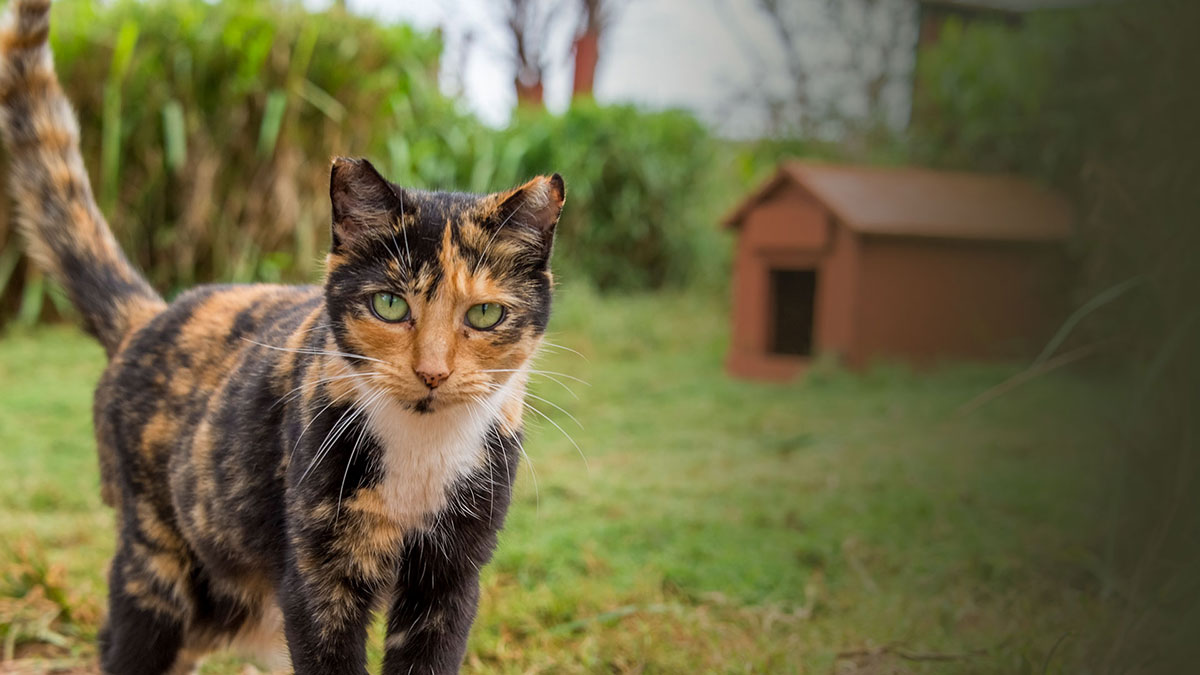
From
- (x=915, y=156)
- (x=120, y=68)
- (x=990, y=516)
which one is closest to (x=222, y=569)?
(x=990, y=516)

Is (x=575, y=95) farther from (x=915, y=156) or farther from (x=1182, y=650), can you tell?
(x=1182, y=650)

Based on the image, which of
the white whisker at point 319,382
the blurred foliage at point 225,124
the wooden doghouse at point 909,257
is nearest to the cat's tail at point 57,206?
the white whisker at point 319,382

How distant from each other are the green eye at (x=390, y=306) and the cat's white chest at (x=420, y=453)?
13 cm

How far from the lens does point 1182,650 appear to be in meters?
0.97

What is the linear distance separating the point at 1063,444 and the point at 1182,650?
2499mm

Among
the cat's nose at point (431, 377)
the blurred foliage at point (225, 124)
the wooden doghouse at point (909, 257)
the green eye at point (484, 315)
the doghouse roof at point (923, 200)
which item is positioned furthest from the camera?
the blurred foliage at point (225, 124)

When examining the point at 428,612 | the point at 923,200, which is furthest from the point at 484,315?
the point at 923,200

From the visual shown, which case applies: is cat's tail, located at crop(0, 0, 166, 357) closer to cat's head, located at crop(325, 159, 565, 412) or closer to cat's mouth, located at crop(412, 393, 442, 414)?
cat's head, located at crop(325, 159, 565, 412)

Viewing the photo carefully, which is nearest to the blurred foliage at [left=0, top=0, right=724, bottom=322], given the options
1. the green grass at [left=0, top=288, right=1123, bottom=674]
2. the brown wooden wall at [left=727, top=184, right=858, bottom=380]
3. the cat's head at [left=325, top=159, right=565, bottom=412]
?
the green grass at [left=0, top=288, right=1123, bottom=674]

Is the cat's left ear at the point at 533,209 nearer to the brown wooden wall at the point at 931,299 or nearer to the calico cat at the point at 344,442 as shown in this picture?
the calico cat at the point at 344,442

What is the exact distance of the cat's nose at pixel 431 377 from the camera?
1420 millimetres

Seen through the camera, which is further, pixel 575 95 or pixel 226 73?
pixel 575 95

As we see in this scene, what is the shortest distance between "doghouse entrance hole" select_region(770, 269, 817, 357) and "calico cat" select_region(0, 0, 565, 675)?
13.1 feet

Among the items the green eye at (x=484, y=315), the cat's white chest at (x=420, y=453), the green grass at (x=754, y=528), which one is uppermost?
the green eye at (x=484, y=315)
